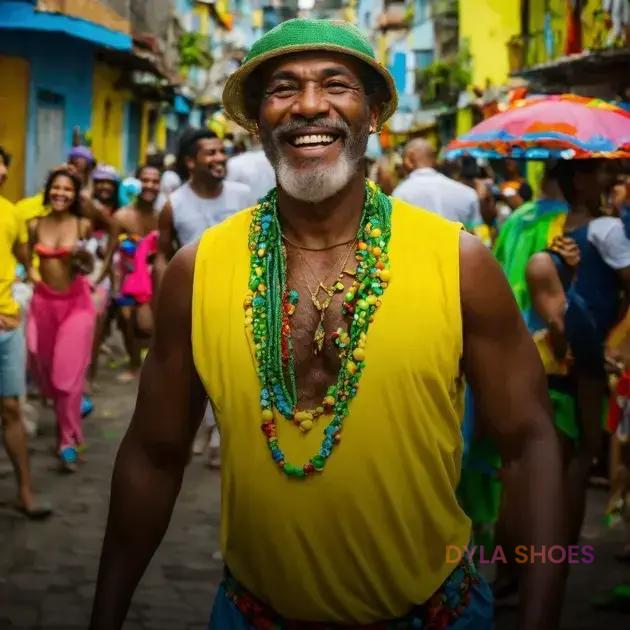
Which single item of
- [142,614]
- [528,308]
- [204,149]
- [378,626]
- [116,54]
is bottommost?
[142,614]

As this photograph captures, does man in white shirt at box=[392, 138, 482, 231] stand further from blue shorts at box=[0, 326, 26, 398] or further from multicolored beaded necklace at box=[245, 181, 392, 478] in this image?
multicolored beaded necklace at box=[245, 181, 392, 478]

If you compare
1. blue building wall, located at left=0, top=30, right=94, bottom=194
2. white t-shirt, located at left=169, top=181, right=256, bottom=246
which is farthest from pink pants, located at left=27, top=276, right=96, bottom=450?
blue building wall, located at left=0, top=30, right=94, bottom=194

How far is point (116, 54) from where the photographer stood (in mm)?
24188

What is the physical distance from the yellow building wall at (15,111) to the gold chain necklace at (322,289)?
56.8ft

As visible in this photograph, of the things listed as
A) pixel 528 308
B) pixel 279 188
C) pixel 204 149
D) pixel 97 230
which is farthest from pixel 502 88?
pixel 279 188

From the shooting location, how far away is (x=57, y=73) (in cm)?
2156

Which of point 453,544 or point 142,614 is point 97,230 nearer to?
point 142,614

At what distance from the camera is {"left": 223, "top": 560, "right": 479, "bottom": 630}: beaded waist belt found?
268 cm

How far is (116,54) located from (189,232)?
17.1 m

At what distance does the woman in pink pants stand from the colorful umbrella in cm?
314

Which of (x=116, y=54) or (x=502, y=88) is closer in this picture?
(x=116, y=54)

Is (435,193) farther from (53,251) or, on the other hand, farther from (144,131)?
(144,131)

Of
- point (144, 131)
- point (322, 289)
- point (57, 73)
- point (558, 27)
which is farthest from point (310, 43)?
point (144, 131)

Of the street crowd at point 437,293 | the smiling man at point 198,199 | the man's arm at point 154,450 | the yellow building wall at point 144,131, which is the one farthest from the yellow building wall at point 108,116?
the man's arm at point 154,450
